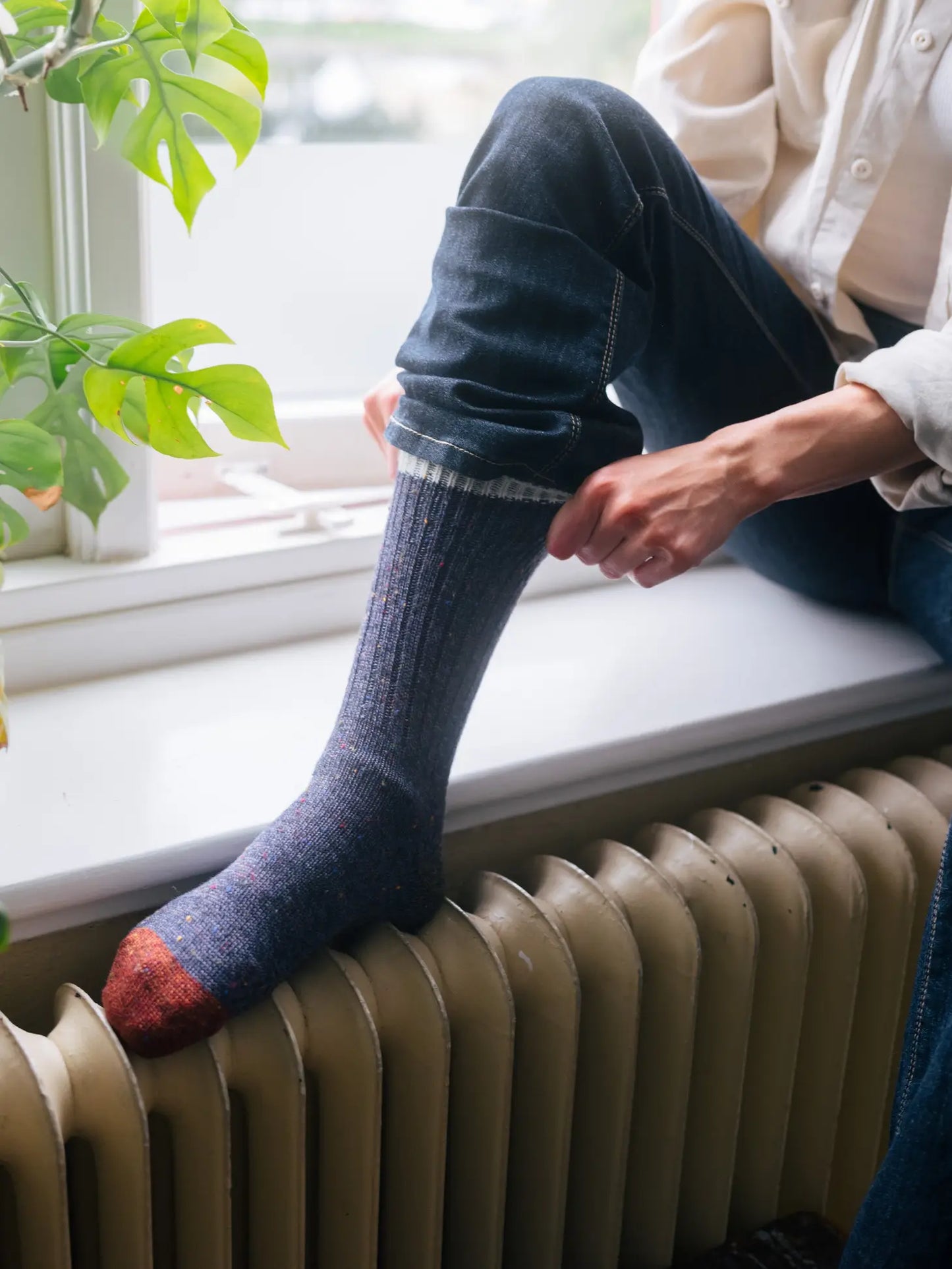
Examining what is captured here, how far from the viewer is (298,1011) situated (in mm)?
718

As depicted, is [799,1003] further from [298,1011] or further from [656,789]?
[298,1011]

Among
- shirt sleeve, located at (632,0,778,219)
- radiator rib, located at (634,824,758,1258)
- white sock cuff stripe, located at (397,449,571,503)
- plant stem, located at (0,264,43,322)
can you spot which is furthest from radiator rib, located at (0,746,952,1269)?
shirt sleeve, located at (632,0,778,219)

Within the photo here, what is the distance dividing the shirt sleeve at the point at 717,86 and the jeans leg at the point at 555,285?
0.41ft

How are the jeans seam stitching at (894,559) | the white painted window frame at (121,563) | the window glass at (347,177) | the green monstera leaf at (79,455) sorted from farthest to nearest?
1. the window glass at (347,177)
2. the jeans seam stitching at (894,559)
3. the white painted window frame at (121,563)
4. the green monstera leaf at (79,455)

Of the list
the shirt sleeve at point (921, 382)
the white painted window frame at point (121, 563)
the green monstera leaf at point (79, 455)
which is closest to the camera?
the green monstera leaf at point (79, 455)

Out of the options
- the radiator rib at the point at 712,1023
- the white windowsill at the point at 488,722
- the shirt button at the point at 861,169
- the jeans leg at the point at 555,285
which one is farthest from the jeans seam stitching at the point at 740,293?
the radiator rib at the point at 712,1023

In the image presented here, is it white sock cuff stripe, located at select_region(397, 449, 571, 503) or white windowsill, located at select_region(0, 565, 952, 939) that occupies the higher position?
white sock cuff stripe, located at select_region(397, 449, 571, 503)

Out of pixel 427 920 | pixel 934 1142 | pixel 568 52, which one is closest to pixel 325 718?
pixel 427 920

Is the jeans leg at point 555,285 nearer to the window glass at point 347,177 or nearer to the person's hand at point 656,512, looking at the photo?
the person's hand at point 656,512

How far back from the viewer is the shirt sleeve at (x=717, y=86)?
3.09 feet

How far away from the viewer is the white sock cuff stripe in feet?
2.31

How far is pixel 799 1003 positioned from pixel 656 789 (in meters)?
0.19

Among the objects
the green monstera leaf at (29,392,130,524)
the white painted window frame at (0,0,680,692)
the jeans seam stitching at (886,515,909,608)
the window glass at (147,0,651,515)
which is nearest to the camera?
the green monstera leaf at (29,392,130,524)

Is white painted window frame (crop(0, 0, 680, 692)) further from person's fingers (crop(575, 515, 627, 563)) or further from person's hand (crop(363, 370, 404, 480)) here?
person's fingers (crop(575, 515, 627, 563))
